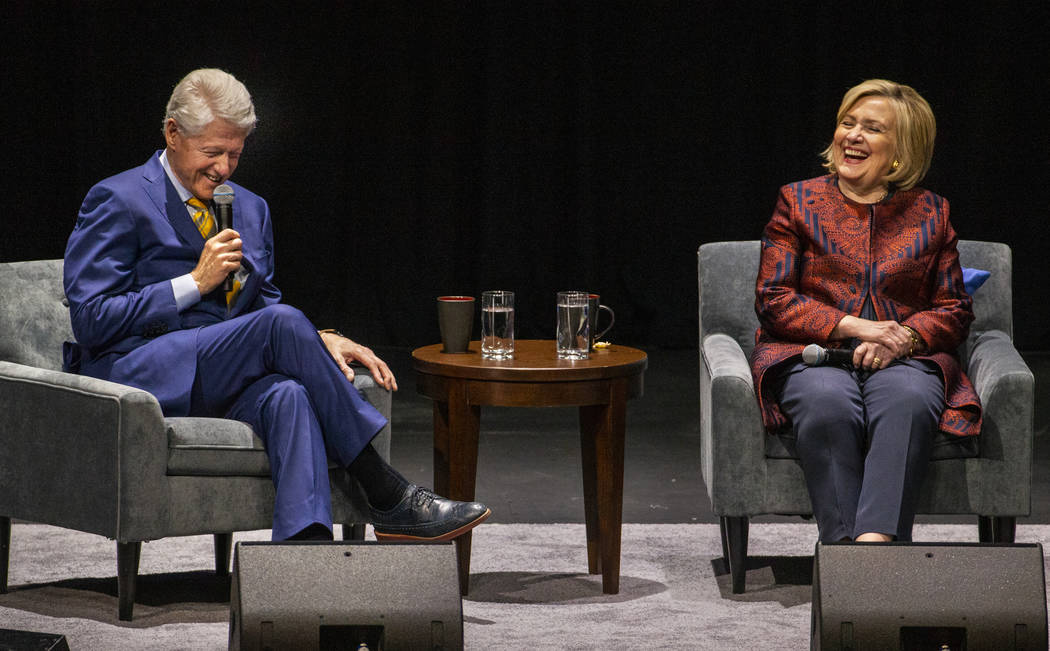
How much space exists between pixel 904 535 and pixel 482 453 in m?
2.11

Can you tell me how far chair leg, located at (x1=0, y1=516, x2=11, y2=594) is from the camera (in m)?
3.33

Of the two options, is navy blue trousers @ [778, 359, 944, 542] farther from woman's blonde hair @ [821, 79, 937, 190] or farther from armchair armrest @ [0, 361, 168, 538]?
armchair armrest @ [0, 361, 168, 538]

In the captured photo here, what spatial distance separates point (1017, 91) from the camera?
23.8 ft

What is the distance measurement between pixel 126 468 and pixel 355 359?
0.62 metres

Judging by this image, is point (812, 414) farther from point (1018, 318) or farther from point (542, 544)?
point (1018, 318)

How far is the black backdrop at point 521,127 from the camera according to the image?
7.14 m

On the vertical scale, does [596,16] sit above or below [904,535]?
above

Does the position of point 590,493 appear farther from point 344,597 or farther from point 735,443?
point 344,597

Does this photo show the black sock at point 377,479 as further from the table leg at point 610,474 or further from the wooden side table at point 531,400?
the table leg at point 610,474

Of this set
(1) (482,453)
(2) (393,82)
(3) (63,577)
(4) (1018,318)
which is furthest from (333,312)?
(3) (63,577)

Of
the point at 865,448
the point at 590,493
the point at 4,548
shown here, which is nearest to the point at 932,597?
the point at 865,448

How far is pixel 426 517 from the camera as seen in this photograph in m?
3.14

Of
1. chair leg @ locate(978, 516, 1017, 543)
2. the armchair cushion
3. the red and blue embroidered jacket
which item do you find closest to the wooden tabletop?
the red and blue embroidered jacket

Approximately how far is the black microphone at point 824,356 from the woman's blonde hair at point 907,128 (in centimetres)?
47
